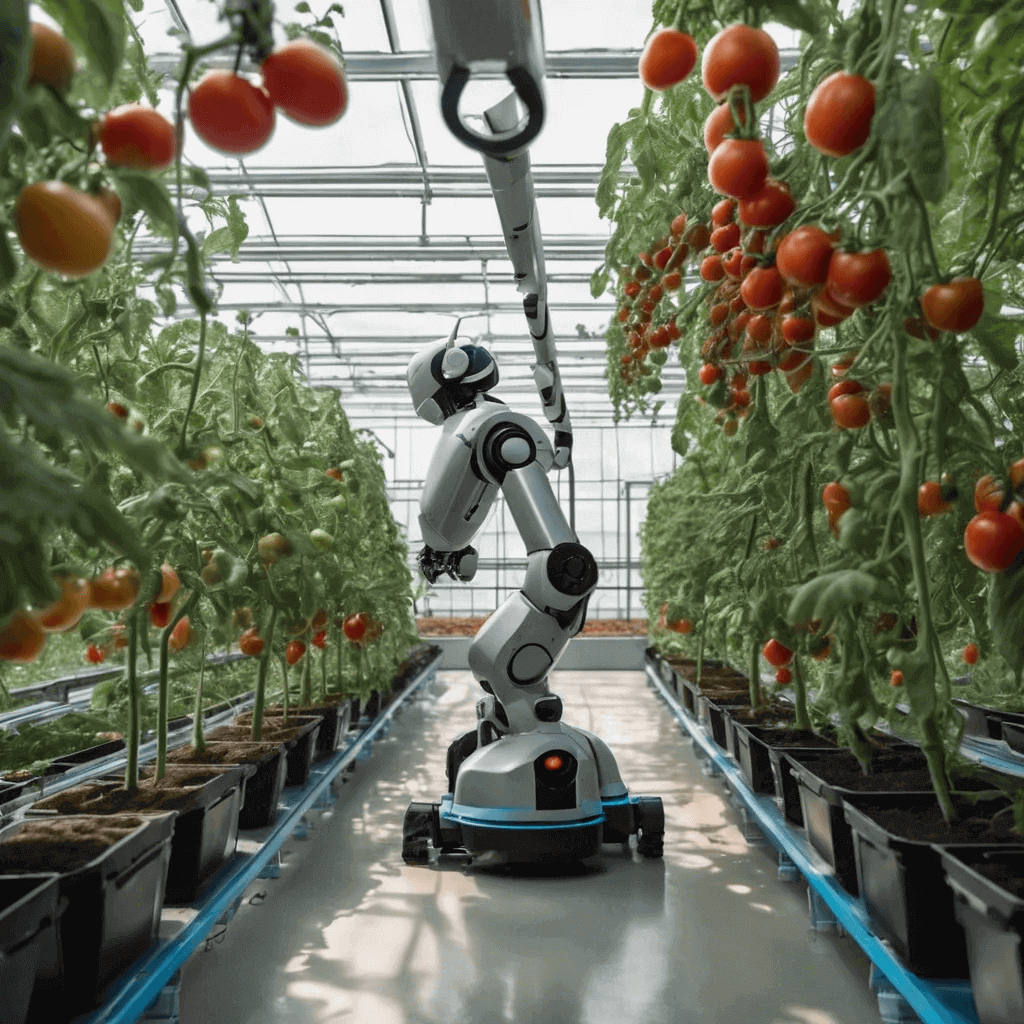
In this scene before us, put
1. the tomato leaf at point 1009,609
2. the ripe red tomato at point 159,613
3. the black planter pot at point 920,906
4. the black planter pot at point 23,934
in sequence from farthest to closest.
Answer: the ripe red tomato at point 159,613 < the black planter pot at point 920,906 < the black planter pot at point 23,934 < the tomato leaf at point 1009,609

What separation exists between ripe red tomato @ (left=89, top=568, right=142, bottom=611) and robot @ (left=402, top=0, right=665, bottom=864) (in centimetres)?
184

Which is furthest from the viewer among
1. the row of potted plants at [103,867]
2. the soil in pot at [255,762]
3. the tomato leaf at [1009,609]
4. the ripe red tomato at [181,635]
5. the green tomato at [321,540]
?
the soil in pot at [255,762]

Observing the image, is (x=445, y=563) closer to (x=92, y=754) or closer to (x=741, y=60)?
(x=92, y=754)

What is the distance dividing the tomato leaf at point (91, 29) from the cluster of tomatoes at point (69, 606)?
1.34 ft

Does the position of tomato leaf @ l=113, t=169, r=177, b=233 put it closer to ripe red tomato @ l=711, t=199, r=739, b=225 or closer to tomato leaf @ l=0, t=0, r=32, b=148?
tomato leaf @ l=0, t=0, r=32, b=148

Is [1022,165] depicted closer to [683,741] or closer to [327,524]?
[327,524]

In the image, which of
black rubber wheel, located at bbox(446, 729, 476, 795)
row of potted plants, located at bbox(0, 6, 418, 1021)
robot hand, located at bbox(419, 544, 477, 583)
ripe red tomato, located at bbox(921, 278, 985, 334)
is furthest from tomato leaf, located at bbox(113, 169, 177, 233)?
black rubber wheel, located at bbox(446, 729, 476, 795)

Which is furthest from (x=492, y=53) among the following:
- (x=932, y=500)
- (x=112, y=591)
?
(x=932, y=500)

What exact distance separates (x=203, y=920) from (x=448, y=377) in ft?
6.63

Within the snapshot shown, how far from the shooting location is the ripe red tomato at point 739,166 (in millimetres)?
980

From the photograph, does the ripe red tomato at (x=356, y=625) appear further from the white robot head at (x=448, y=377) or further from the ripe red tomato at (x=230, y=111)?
the ripe red tomato at (x=230, y=111)

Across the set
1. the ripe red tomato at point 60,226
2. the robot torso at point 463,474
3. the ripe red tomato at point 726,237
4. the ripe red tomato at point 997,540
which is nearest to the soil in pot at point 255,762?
the robot torso at point 463,474

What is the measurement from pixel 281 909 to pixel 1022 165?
259cm

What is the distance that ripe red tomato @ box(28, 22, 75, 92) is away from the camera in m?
0.68
